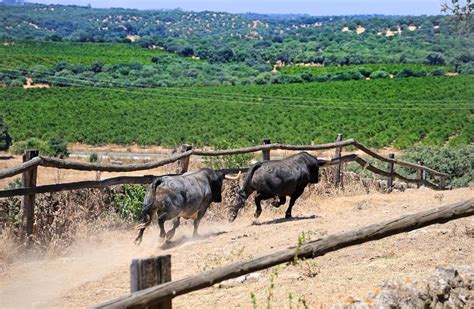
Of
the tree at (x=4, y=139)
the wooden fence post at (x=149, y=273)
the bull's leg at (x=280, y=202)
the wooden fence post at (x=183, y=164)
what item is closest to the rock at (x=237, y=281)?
the wooden fence post at (x=149, y=273)

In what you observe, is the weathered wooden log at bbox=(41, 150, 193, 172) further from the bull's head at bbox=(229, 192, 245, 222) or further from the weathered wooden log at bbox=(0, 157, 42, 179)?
the bull's head at bbox=(229, 192, 245, 222)

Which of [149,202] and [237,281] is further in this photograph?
[149,202]

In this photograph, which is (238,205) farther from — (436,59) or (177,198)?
(436,59)

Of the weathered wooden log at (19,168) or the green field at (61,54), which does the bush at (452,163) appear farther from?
the green field at (61,54)

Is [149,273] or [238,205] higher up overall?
[149,273]

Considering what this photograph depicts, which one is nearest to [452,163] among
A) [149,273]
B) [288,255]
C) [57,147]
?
[288,255]

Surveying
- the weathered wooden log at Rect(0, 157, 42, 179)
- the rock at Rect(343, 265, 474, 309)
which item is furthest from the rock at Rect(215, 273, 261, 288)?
the weathered wooden log at Rect(0, 157, 42, 179)

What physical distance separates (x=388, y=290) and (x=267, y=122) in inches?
2479

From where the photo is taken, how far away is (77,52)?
168 metres

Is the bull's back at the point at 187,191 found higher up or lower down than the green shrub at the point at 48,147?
higher up

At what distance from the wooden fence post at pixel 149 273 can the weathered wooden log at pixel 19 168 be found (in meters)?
5.35

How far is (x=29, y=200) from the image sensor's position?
33.7 feet

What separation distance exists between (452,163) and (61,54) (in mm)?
138492

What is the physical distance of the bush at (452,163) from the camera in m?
25.2
